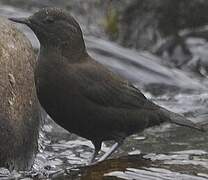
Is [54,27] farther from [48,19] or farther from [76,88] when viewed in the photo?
[76,88]

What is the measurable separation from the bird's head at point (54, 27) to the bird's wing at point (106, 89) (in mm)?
230

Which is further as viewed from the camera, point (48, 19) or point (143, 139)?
point (143, 139)

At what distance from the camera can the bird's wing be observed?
5.91 m

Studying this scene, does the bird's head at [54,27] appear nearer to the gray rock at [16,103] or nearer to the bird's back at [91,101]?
the bird's back at [91,101]

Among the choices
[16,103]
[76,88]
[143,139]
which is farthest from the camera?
[143,139]

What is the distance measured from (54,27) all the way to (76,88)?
502mm

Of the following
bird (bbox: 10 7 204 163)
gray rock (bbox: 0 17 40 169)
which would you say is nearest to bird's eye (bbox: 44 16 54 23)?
bird (bbox: 10 7 204 163)

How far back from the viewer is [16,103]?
250 inches

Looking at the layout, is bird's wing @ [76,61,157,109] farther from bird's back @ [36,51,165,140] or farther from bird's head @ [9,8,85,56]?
bird's head @ [9,8,85,56]

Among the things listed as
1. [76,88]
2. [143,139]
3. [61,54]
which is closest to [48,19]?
[61,54]

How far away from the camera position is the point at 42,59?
589cm

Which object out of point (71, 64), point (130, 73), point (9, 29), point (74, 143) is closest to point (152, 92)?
point (130, 73)

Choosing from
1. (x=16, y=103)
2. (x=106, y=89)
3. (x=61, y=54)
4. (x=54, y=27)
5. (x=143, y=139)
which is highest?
(x=54, y=27)

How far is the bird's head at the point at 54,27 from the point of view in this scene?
5.97 metres
